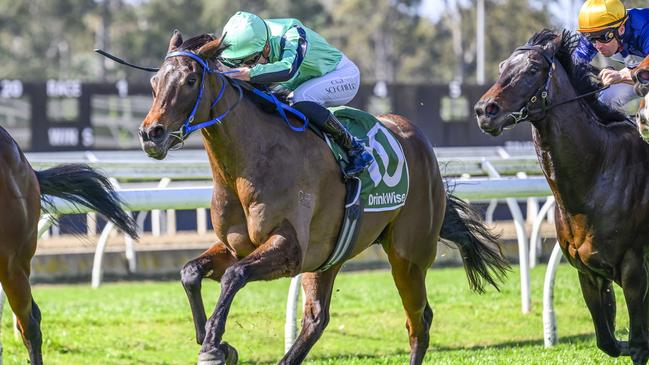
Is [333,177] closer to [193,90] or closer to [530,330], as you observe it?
[193,90]

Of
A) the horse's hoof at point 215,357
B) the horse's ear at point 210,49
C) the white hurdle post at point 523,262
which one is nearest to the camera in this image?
the horse's hoof at point 215,357

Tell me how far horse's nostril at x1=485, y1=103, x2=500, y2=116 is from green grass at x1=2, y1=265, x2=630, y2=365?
1.62m

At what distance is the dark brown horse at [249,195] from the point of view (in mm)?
4676

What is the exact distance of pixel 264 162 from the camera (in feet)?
16.6

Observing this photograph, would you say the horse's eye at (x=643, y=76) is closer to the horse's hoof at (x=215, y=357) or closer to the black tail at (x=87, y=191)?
the horse's hoof at (x=215, y=357)

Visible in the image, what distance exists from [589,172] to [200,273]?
6.67ft

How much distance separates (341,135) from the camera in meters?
5.48

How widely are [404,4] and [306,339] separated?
4122 cm

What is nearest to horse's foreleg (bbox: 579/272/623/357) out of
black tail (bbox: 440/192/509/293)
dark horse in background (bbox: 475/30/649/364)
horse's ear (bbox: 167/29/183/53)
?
dark horse in background (bbox: 475/30/649/364)

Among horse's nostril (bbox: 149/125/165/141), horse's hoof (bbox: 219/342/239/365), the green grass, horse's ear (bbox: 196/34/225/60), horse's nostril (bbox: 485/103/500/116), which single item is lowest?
the green grass

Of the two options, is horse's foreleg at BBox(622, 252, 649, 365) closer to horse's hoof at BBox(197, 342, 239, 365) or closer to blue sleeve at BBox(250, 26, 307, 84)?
blue sleeve at BBox(250, 26, 307, 84)

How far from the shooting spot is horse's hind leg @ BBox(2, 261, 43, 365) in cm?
569

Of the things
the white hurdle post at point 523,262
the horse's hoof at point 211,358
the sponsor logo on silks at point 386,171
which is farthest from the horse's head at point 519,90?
the white hurdle post at point 523,262

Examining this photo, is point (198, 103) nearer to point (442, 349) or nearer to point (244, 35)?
point (244, 35)
